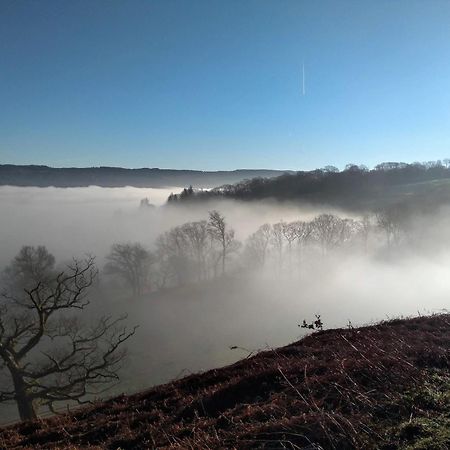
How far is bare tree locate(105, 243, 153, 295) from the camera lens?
8412 centimetres

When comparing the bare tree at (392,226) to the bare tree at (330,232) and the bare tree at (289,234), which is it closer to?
the bare tree at (330,232)

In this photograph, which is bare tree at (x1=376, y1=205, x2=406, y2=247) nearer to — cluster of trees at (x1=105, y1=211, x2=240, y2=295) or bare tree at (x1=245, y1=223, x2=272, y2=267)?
bare tree at (x1=245, y1=223, x2=272, y2=267)

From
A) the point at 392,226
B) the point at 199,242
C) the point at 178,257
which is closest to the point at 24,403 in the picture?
the point at 178,257

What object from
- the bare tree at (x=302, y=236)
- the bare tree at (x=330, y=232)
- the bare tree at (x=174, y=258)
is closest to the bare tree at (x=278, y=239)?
the bare tree at (x=302, y=236)

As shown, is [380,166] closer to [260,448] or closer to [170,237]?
[170,237]

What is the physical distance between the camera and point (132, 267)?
279 ft

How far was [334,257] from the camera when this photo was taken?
91.1 meters

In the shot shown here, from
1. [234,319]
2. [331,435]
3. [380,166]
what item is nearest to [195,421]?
[331,435]

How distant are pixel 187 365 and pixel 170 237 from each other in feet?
176

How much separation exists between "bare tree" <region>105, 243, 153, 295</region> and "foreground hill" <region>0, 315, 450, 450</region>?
239 feet

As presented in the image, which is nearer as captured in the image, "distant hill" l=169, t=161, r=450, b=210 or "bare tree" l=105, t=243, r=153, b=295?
"bare tree" l=105, t=243, r=153, b=295

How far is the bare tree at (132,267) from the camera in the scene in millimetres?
84125

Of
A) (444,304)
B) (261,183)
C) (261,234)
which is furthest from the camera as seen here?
(261,183)

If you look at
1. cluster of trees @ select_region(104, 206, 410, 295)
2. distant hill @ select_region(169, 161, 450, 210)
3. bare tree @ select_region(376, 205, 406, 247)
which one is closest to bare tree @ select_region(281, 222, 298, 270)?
cluster of trees @ select_region(104, 206, 410, 295)
